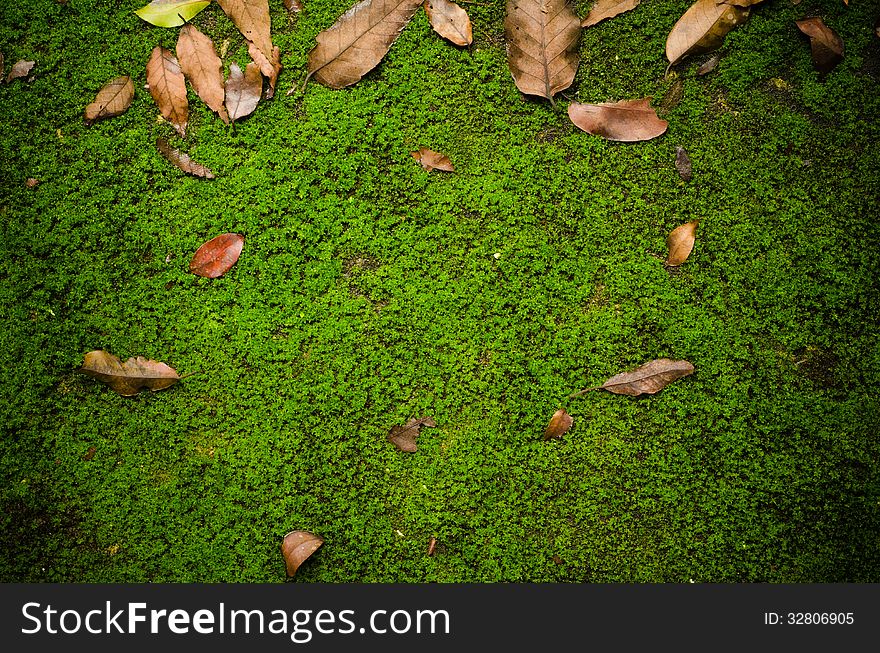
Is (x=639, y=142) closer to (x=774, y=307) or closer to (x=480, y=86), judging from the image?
(x=480, y=86)

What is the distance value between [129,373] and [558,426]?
1864 millimetres

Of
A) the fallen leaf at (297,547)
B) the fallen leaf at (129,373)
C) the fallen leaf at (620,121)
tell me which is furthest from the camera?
the fallen leaf at (620,121)

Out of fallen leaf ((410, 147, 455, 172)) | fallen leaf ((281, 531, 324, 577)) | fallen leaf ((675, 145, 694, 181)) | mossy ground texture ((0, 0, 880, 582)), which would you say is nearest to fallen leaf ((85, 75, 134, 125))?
mossy ground texture ((0, 0, 880, 582))

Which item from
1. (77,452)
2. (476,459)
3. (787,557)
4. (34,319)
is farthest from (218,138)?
(787,557)

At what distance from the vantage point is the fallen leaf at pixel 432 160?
266cm

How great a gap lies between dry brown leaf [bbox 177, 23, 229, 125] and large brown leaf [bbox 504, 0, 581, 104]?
1.35 meters

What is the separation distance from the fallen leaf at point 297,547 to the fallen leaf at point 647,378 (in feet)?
4.13

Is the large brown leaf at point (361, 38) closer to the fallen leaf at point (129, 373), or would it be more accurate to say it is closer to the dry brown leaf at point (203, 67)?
the dry brown leaf at point (203, 67)

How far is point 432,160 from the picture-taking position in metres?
2.67

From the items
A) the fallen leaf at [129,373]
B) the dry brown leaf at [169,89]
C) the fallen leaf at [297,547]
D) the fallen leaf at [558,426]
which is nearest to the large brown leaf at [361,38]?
the dry brown leaf at [169,89]

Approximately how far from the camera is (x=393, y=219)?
8.64 ft

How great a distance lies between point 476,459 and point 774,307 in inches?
57.2

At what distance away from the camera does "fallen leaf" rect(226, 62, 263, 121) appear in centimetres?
270

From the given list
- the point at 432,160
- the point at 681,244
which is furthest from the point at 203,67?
the point at 681,244
